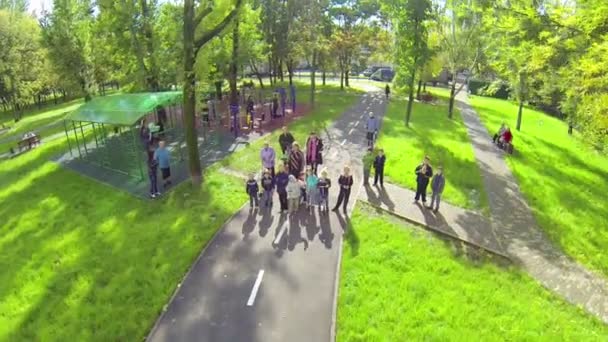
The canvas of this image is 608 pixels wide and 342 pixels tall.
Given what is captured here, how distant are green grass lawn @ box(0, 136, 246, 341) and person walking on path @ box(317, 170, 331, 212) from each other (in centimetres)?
258

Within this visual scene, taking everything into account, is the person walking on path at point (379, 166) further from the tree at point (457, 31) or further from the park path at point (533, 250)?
the tree at point (457, 31)

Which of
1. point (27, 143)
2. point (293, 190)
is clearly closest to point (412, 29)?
point (293, 190)

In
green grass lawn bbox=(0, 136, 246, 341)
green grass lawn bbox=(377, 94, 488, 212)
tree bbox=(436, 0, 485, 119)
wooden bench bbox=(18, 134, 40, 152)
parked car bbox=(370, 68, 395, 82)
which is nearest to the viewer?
green grass lawn bbox=(0, 136, 246, 341)

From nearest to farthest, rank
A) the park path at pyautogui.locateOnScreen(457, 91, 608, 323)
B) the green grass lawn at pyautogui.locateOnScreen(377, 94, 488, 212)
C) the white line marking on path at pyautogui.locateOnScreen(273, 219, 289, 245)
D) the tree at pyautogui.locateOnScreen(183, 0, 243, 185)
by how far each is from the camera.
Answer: the park path at pyautogui.locateOnScreen(457, 91, 608, 323) → the white line marking on path at pyautogui.locateOnScreen(273, 219, 289, 245) → the tree at pyautogui.locateOnScreen(183, 0, 243, 185) → the green grass lawn at pyautogui.locateOnScreen(377, 94, 488, 212)

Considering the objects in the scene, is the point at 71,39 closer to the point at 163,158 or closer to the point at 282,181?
the point at 163,158

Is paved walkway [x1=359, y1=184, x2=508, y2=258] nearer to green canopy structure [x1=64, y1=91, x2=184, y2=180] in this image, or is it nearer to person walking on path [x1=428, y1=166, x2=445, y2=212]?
person walking on path [x1=428, y1=166, x2=445, y2=212]

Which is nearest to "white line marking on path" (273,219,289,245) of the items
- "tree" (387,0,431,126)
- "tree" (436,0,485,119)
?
"tree" (387,0,431,126)

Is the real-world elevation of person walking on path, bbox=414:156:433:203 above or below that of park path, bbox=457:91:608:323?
above

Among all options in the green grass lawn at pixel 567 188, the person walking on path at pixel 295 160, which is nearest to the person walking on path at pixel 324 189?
the person walking on path at pixel 295 160

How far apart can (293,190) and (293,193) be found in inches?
4.1

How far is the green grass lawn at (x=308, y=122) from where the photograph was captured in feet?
52.5

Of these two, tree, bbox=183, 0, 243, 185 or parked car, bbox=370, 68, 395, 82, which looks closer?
tree, bbox=183, 0, 243, 185

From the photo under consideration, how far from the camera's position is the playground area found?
48.5 ft

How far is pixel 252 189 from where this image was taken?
11.6m
